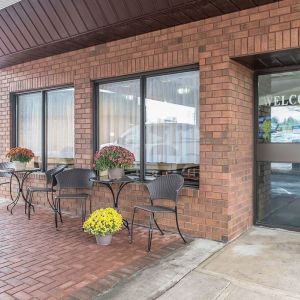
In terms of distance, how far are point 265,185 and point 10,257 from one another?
3.48 m

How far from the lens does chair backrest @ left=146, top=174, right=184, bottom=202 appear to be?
14.9 ft

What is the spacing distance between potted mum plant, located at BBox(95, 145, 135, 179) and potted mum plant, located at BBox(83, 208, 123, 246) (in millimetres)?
723

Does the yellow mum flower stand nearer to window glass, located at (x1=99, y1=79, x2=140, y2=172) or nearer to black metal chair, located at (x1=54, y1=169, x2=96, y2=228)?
black metal chair, located at (x1=54, y1=169, x2=96, y2=228)

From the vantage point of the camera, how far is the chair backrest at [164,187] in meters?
4.54

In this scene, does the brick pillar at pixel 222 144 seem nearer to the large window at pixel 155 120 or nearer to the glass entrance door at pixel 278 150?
the large window at pixel 155 120

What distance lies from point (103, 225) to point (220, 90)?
85.9 inches

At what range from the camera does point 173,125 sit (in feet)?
17.4

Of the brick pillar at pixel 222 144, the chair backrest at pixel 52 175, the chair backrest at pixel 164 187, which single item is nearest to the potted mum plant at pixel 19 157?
the chair backrest at pixel 52 175

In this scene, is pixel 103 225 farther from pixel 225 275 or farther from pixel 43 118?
pixel 43 118

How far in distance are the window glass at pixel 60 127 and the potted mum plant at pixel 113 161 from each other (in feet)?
5.81

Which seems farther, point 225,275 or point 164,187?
point 164,187

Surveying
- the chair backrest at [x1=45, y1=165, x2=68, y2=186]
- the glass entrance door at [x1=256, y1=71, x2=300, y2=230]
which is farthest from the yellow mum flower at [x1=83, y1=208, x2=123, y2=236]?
the glass entrance door at [x1=256, y1=71, x2=300, y2=230]

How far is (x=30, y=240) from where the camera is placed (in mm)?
4566

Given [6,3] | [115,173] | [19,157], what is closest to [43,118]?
[19,157]
